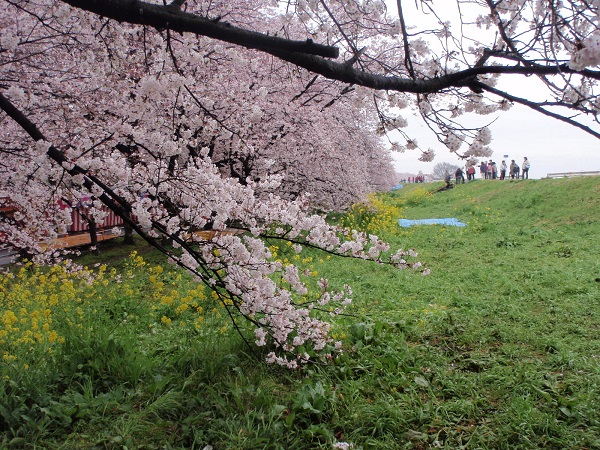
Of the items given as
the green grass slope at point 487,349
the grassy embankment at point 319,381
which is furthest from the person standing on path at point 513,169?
the grassy embankment at point 319,381

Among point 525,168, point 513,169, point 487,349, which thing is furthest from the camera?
point 513,169

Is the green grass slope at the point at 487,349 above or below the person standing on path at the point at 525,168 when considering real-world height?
below

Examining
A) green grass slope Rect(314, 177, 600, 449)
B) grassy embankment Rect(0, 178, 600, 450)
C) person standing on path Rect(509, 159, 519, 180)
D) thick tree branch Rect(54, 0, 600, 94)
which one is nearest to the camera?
thick tree branch Rect(54, 0, 600, 94)

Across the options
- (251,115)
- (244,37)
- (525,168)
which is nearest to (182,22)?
(244,37)

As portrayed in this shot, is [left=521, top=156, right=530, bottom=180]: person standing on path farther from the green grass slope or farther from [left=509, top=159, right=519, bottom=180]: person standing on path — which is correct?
the green grass slope

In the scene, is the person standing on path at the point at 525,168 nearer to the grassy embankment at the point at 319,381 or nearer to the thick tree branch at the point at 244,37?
the grassy embankment at the point at 319,381

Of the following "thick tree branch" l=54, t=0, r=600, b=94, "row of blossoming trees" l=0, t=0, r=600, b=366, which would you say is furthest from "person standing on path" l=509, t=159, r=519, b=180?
"thick tree branch" l=54, t=0, r=600, b=94

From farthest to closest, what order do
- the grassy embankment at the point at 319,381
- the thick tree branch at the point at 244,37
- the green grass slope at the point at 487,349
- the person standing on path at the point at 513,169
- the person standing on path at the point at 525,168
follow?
the person standing on path at the point at 513,169, the person standing on path at the point at 525,168, the green grass slope at the point at 487,349, the grassy embankment at the point at 319,381, the thick tree branch at the point at 244,37

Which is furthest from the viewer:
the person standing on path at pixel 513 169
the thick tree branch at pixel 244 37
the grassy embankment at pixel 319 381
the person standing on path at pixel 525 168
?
the person standing on path at pixel 513 169

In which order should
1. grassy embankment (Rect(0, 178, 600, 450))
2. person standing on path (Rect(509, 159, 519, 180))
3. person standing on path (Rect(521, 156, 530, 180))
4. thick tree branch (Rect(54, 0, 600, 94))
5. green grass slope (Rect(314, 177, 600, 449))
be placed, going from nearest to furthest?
thick tree branch (Rect(54, 0, 600, 94)), grassy embankment (Rect(0, 178, 600, 450)), green grass slope (Rect(314, 177, 600, 449)), person standing on path (Rect(521, 156, 530, 180)), person standing on path (Rect(509, 159, 519, 180))

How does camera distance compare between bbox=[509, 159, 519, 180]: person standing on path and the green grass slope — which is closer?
the green grass slope

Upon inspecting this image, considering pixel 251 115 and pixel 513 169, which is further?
pixel 513 169

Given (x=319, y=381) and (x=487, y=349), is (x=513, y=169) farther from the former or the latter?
(x=319, y=381)

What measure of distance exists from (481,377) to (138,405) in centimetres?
242
